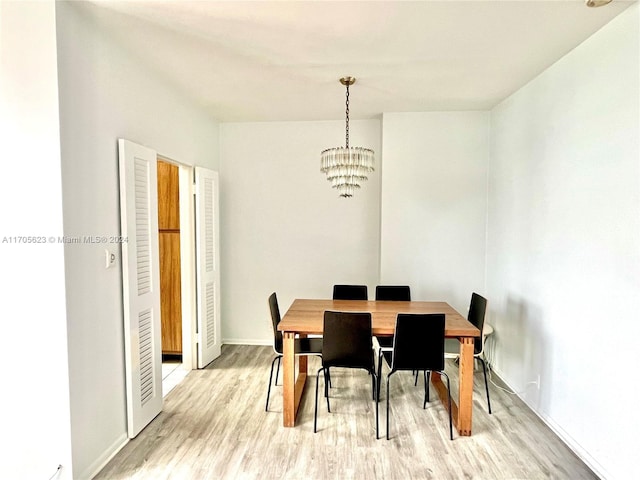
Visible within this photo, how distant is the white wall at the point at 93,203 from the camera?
1.87m

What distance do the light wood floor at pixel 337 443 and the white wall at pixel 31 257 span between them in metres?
0.49

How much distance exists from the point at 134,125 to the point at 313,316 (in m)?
1.94

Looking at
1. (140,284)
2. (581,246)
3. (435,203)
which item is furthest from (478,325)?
(140,284)

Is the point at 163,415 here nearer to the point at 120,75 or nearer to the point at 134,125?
the point at 134,125

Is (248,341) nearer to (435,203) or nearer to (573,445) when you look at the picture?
(435,203)

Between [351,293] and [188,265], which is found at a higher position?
[188,265]

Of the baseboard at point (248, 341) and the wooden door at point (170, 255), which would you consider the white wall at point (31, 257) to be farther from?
the baseboard at point (248, 341)

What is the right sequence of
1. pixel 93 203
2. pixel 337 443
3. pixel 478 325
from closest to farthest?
pixel 93 203, pixel 337 443, pixel 478 325

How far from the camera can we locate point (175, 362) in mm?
3789

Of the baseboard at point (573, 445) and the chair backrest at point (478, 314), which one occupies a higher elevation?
the chair backrest at point (478, 314)

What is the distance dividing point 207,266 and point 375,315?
1.90 m

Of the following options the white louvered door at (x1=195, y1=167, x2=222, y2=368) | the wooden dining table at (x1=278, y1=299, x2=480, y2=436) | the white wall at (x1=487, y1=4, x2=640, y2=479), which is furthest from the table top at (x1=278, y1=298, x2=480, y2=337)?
the white louvered door at (x1=195, y1=167, x2=222, y2=368)

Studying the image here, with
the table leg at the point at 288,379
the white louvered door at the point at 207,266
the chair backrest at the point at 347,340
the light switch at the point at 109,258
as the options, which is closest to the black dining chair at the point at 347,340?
the chair backrest at the point at 347,340

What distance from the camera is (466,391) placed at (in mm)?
2434
